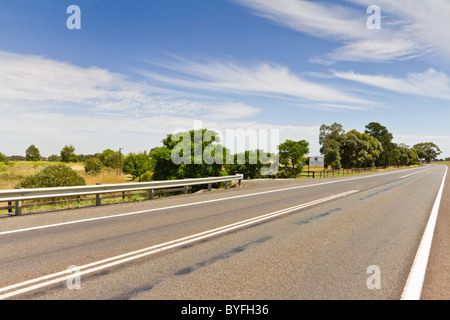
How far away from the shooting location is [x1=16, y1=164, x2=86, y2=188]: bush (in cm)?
1648

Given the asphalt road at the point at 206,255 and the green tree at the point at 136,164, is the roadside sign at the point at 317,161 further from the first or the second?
the asphalt road at the point at 206,255

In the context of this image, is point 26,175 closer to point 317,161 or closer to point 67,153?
point 317,161

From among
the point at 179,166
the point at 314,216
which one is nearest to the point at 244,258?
the point at 314,216

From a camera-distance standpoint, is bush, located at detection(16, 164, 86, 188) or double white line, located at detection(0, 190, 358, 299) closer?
double white line, located at detection(0, 190, 358, 299)

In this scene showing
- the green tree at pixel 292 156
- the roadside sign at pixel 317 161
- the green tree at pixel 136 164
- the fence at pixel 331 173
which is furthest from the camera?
the roadside sign at pixel 317 161

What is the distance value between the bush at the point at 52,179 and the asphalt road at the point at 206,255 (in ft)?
27.8

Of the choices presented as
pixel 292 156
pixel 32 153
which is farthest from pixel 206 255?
pixel 32 153

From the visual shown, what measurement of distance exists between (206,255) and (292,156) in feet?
151

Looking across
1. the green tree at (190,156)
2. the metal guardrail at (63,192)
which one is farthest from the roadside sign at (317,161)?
the metal guardrail at (63,192)

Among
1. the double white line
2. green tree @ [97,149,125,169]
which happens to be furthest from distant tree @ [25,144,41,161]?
the double white line

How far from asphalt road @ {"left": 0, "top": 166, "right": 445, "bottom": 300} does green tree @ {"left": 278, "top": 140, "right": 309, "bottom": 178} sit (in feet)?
133

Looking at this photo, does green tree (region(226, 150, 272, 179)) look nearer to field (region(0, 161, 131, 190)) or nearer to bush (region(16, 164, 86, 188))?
field (region(0, 161, 131, 190))

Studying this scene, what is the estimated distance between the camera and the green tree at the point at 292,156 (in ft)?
163

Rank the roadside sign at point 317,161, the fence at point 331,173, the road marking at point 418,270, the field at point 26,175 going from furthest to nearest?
1. the roadside sign at point 317,161
2. the fence at point 331,173
3. the field at point 26,175
4. the road marking at point 418,270
